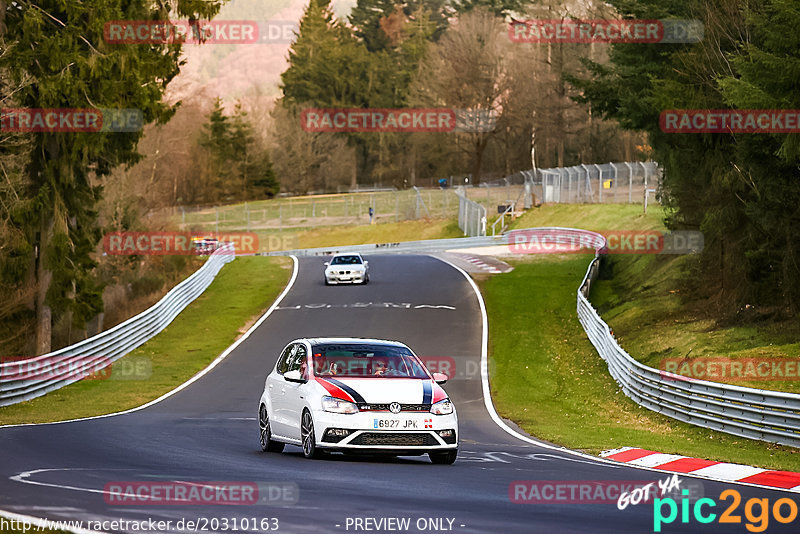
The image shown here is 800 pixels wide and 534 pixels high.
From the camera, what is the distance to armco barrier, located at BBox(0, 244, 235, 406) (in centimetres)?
2611

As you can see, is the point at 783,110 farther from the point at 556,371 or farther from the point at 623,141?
the point at 623,141

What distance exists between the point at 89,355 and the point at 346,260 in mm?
19415

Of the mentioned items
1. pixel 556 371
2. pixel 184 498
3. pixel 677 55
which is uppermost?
pixel 677 55

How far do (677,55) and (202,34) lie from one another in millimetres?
15816

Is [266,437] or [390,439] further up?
[390,439]

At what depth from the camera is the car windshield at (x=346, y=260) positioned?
161ft

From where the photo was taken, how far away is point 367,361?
14.9m

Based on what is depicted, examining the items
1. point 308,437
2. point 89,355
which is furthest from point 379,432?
point 89,355

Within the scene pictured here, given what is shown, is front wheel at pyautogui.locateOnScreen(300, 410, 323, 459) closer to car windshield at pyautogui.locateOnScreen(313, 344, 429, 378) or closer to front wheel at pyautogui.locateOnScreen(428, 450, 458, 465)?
car windshield at pyautogui.locateOnScreen(313, 344, 429, 378)

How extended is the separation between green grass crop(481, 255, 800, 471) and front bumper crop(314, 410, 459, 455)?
15.5 ft

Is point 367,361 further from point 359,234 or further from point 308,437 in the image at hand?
point 359,234

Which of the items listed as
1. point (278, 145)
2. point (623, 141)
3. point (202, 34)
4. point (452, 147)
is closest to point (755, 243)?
point (202, 34)

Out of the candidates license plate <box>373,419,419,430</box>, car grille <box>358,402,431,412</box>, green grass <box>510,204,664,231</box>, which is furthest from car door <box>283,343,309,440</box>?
green grass <box>510,204,664,231</box>

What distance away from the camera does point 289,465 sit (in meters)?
A: 13.2
